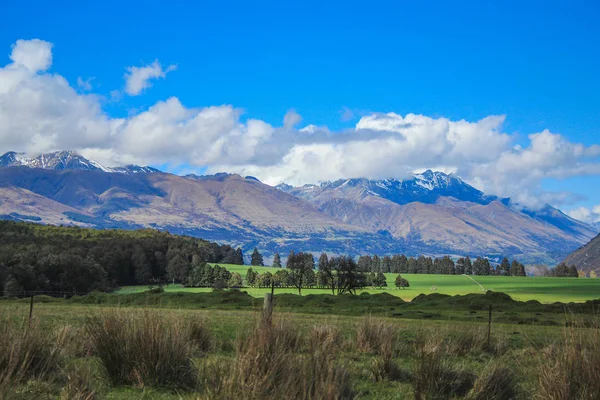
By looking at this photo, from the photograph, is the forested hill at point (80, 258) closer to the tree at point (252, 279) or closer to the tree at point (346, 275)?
the tree at point (252, 279)

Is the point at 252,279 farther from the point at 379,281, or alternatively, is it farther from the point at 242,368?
the point at 242,368

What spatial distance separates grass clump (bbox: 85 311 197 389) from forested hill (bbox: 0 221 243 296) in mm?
63988

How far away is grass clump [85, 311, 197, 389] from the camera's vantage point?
979 centimetres

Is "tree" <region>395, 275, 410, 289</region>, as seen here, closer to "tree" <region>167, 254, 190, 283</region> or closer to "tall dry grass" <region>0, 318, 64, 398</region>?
"tree" <region>167, 254, 190, 283</region>

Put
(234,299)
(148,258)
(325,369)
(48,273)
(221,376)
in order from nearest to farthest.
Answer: (221,376)
(325,369)
(234,299)
(48,273)
(148,258)

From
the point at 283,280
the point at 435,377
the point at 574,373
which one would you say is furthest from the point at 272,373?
the point at 283,280

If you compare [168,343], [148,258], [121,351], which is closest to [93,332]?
[121,351]

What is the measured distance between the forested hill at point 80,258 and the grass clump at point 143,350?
6399 centimetres

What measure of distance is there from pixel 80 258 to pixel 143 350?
3206 inches

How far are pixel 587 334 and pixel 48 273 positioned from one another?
268 feet

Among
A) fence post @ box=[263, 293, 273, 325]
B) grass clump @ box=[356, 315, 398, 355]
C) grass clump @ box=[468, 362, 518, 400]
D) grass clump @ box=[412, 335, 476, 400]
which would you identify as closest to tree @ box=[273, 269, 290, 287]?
grass clump @ box=[356, 315, 398, 355]

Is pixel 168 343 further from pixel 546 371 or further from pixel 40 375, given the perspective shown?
pixel 546 371

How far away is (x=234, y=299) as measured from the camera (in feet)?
184

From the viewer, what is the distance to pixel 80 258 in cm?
8506
